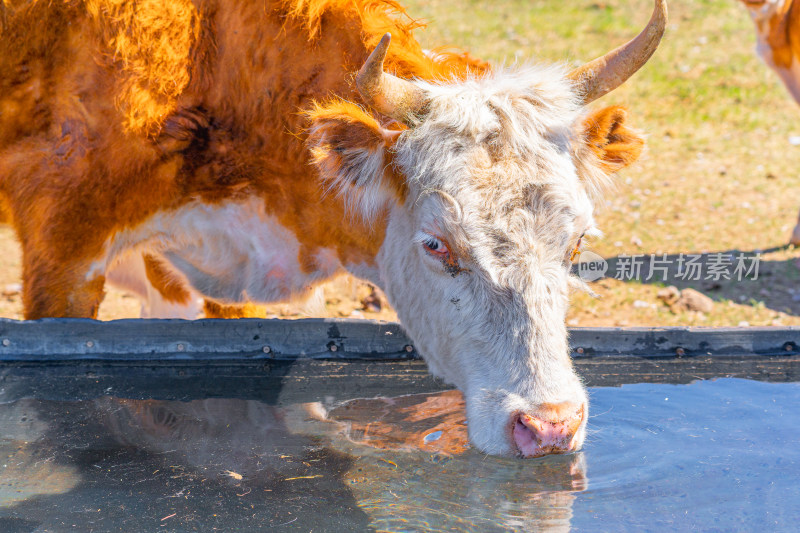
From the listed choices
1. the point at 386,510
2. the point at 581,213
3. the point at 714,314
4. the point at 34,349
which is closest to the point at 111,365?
the point at 34,349

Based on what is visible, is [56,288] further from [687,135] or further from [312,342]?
[687,135]

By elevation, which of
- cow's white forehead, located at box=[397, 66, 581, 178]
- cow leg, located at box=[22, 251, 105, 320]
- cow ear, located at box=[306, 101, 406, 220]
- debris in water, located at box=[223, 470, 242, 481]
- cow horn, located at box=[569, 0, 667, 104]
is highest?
cow horn, located at box=[569, 0, 667, 104]

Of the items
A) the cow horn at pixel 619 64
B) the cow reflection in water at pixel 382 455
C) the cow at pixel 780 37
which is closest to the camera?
the cow reflection in water at pixel 382 455

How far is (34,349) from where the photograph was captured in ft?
12.5

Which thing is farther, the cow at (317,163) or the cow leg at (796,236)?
the cow leg at (796,236)

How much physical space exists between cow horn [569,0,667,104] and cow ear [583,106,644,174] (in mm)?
92

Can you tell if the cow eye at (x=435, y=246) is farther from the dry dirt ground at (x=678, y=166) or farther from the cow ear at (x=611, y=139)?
the dry dirt ground at (x=678, y=166)

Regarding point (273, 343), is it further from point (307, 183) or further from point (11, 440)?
point (11, 440)

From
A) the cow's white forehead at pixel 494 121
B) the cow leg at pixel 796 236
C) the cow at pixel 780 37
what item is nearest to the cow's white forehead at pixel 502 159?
the cow's white forehead at pixel 494 121

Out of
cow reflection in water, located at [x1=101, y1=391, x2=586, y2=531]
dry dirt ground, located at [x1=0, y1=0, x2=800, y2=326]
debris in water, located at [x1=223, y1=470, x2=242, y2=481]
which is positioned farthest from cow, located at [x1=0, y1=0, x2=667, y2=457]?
debris in water, located at [x1=223, y1=470, x2=242, y2=481]

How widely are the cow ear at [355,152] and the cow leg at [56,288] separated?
124 cm

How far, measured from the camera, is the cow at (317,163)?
311cm

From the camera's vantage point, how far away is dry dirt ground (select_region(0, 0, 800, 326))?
253 inches

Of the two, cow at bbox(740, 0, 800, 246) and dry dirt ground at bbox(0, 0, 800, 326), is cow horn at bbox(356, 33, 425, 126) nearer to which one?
dry dirt ground at bbox(0, 0, 800, 326)
